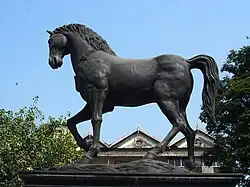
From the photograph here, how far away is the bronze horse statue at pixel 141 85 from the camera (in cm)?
930

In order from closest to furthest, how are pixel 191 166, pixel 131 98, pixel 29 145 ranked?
pixel 191 166 → pixel 131 98 → pixel 29 145

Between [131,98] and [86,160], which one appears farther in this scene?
[131,98]

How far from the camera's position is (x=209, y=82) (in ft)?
31.3

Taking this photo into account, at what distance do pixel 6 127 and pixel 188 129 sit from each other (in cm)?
1677

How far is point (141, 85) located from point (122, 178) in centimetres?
173

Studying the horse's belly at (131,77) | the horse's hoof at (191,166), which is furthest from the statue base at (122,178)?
the horse's belly at (131,77)

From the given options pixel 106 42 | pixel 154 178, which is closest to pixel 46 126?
pixel 106 42

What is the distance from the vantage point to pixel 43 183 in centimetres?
853

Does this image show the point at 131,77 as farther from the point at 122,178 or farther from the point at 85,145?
the point at 122,178

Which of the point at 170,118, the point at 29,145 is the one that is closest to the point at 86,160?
the point at 170,118

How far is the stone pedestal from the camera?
8.45 metres

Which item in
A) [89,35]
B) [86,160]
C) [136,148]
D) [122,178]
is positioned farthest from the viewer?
[136,148]

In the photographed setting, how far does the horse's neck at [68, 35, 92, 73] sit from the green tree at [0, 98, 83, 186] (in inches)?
575

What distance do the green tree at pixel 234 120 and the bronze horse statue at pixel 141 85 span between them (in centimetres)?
1524
